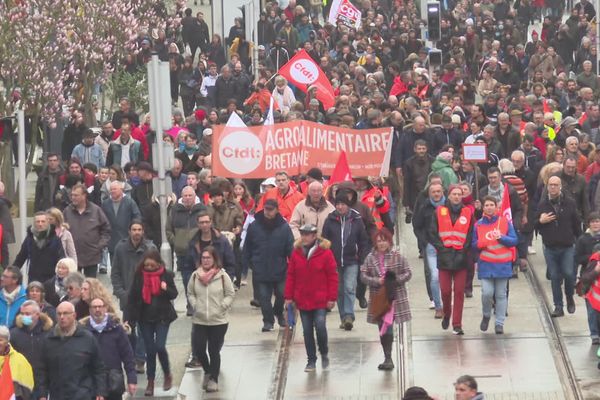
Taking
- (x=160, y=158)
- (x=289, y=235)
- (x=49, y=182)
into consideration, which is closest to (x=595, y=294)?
(x=289, y=235)

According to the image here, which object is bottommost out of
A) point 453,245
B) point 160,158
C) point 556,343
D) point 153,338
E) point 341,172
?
point 556,343

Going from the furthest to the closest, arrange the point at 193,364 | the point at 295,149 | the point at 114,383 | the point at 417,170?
the point at 417,170
the point at 295,149
the point at 193,364
the point at 114,383

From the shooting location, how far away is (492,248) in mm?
20734

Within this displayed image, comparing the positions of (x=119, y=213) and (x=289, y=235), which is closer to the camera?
(x=289, y=235)

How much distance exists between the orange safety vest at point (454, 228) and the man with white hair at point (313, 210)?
1221 millimetres

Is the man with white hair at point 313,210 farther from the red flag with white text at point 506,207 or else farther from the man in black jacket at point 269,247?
the red flag with white text at point 506,207

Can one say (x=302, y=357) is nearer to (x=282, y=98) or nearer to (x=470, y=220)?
(x=470, y=220)

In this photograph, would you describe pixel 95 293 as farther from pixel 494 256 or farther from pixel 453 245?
pixel 494 256

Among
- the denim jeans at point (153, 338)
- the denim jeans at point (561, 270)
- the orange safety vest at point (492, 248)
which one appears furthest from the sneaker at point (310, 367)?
the denim jeans at point (561, 270)

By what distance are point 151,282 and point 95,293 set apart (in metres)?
1.01

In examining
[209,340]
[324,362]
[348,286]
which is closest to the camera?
[209,340]

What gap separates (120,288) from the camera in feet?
64.2

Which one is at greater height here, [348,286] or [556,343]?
[348,286]

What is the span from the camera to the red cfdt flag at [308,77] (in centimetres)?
3331
